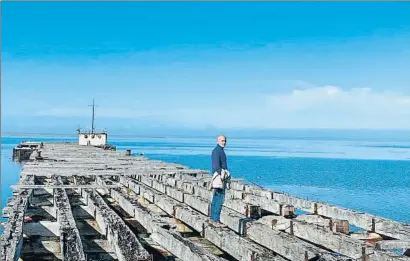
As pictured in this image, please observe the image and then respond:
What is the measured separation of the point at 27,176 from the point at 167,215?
30.2 feet

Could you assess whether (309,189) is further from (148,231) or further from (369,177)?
(148,231)

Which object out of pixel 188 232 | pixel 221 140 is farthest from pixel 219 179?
pixel 188 232

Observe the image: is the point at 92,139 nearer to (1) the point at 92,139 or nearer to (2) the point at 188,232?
(1) the point at 92,139

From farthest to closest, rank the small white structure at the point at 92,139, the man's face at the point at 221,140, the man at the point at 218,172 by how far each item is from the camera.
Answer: the small white structure at the point at 92,139 < the man's face at the point at 221,140 < the man at the point at 218,172

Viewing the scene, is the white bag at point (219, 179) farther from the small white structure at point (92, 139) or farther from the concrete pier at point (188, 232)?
the small white structure at point (92, 139)

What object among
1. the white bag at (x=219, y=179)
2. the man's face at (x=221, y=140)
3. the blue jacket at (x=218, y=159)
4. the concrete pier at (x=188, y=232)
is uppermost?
the man's face at (x=221, y=140)

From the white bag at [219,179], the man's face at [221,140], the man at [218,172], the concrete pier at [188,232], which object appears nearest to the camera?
the concrete pier at [188,232]

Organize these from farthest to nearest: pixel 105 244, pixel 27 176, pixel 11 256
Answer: pixel 27 176 → pixel 105 244 → pixel 11 256

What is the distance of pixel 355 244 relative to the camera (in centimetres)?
717

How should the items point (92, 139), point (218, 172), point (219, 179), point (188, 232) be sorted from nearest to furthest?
point (188, 232) < point (219, 179) < point (218, 172) < point (92, 139)

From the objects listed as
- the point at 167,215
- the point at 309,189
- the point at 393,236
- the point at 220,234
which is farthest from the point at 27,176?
the point at 309,189

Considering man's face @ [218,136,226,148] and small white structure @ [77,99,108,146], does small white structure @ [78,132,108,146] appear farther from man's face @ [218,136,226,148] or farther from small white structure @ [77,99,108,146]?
man's face @ [218,136,226,148]

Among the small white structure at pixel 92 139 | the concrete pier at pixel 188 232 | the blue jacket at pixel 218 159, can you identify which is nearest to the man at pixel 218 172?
the blue jacket at pixel 218 159

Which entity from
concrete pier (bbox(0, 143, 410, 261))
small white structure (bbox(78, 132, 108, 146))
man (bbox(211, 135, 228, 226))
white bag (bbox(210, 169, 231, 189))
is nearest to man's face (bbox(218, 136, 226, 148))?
man (bbox(211, 135, 228, 226))
